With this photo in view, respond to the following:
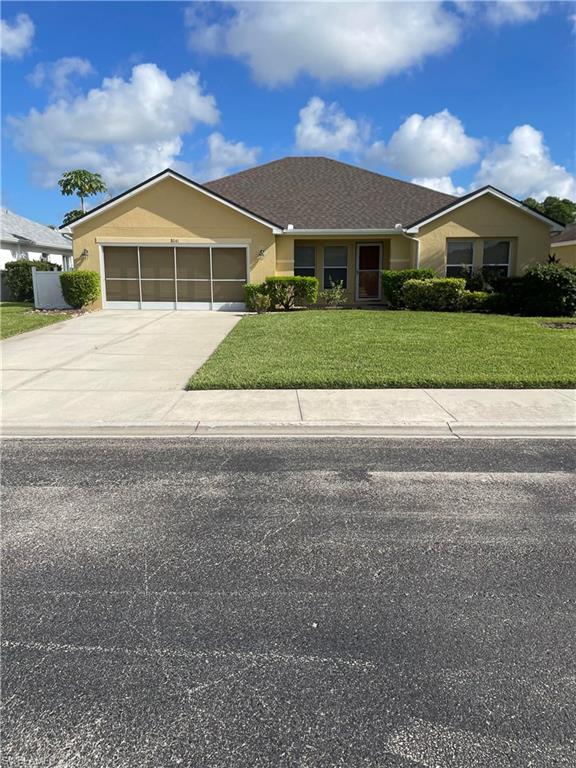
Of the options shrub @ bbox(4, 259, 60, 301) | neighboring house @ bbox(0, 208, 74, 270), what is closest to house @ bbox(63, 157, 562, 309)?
shrub @ bbox(4, 259, 60, 301)

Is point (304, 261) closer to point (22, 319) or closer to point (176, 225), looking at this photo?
point (176, 225)

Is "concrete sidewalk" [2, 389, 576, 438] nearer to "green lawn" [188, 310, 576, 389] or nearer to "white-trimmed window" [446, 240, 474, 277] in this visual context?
Answer: "green lawn" [188, 310, 576, 389]

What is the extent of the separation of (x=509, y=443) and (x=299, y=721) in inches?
A: 183

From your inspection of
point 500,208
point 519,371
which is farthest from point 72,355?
point 500,208

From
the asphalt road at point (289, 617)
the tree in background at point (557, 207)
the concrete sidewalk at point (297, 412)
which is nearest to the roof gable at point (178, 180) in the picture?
Result: the concrete sidewalk at point (297, 412)

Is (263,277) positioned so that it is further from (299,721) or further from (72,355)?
(299,721)

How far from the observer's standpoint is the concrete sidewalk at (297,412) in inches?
265

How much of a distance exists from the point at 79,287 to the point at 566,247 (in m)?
24.2

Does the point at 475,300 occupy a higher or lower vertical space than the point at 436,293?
lower

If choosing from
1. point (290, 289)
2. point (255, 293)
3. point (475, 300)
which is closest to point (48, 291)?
point (255, 293)

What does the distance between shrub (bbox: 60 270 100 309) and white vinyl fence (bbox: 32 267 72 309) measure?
54 cm

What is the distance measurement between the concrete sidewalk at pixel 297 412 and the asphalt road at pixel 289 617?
1.32 meters

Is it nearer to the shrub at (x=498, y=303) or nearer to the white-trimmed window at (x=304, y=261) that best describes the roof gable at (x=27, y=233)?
the white-trimmed window at (x=304, y=261)

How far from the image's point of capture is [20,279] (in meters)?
24.9
